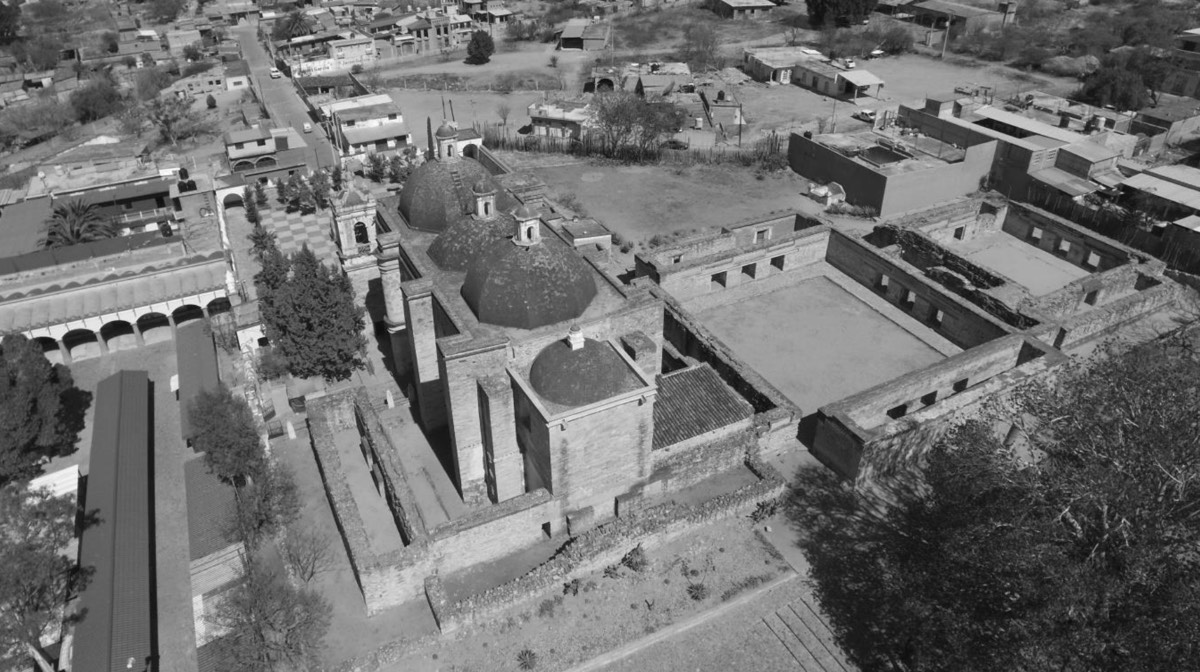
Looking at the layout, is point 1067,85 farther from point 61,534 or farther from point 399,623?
point 61,534

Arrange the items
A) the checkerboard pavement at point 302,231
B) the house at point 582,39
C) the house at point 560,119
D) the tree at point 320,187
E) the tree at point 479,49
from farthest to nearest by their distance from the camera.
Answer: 1. the house at point 582,39
2. the tree at point 479,49
3. the house at point 560,119
4. the tree at point 320,187
5. the checkerboard pavement at point 302,231

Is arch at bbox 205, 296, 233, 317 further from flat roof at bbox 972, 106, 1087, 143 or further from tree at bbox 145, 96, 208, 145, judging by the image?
flat roof at bbox 972, 106, 1087, 143

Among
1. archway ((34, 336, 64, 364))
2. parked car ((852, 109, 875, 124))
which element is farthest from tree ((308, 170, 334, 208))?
parked car ((852, 109, 875, 124))

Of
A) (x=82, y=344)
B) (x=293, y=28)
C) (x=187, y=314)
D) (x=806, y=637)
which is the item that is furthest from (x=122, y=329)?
(x=293, y=28)

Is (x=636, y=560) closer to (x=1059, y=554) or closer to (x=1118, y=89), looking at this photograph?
(x=1059, y=554)

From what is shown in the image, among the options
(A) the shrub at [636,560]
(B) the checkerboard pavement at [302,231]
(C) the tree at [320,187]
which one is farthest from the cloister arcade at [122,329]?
(A) the shrub at [636,560]

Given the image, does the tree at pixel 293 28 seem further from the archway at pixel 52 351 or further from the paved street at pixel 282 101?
the archway at pixel 52 351
